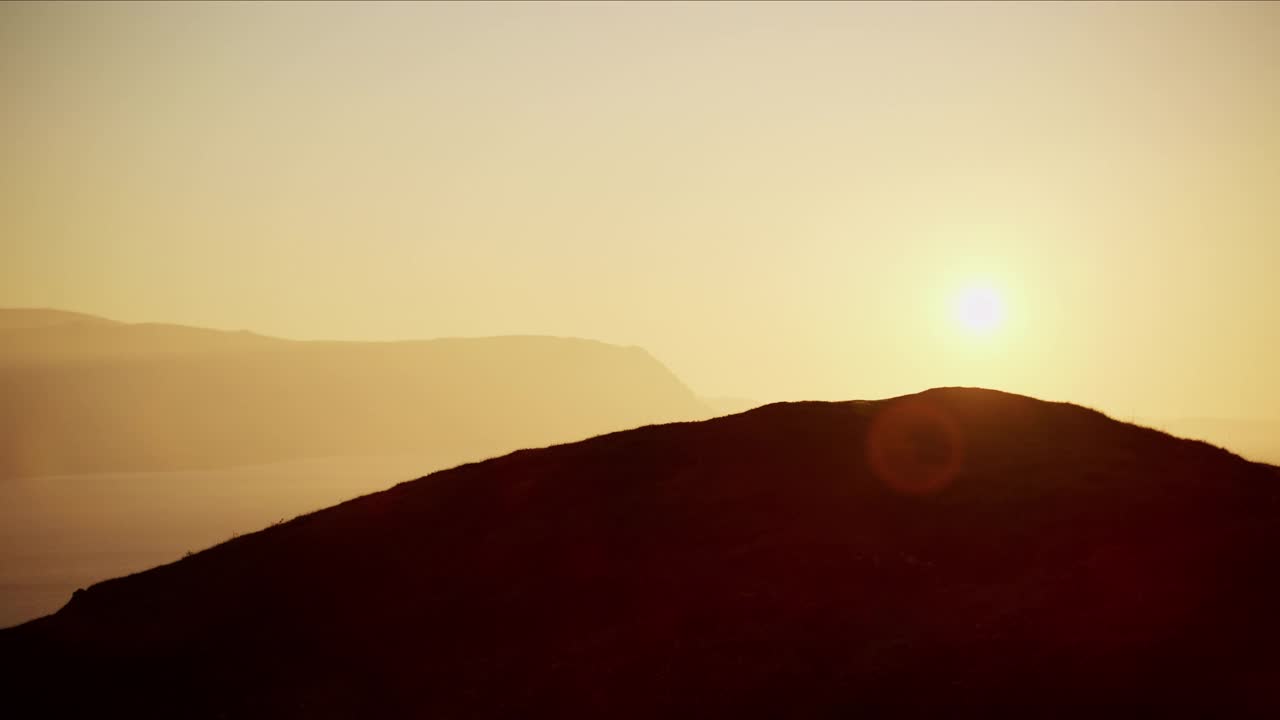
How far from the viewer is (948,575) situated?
59.9 ft

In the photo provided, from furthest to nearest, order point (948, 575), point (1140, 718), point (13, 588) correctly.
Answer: point (13, 588)
point (948, 575)
point (1140, 718)

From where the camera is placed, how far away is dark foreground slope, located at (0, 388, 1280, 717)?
1598 centimetres

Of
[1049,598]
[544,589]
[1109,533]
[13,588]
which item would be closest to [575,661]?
[544,589]

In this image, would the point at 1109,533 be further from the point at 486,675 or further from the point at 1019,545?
the point at 486,675

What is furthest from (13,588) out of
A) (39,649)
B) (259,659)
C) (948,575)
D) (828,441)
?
(948,575)

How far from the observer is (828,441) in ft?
81.2

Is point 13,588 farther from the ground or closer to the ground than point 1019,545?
farther from the ground

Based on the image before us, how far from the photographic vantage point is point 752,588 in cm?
1884

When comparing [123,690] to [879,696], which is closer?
[879,696]

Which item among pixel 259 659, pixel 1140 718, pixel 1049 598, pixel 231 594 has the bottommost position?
pixel 1140 718

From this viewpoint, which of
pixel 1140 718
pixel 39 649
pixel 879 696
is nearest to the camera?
pixel 1140 718

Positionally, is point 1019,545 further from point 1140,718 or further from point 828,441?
point 828,441

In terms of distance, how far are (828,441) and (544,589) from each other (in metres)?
7.71

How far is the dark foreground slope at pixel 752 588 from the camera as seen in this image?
1598 cm
